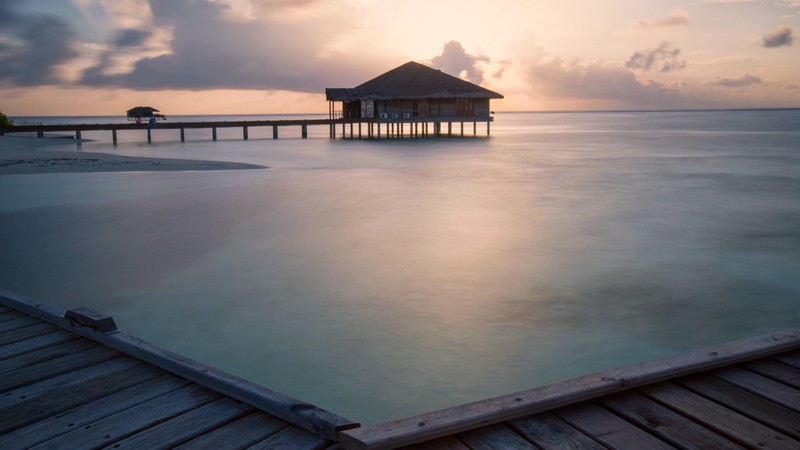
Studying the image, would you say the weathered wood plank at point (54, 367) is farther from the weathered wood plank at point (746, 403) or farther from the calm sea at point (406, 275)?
the weathered wood plank at point (746, 403)

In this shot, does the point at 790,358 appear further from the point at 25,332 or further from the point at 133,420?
the point at 25,332

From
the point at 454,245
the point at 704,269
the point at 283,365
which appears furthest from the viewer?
the point at 454,245

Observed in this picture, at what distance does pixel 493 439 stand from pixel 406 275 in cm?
628

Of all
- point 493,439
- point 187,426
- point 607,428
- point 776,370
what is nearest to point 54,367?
point 187,426

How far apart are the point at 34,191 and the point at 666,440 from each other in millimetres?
17550

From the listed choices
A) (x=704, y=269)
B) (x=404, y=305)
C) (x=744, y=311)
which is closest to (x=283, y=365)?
(x=404, y=305)

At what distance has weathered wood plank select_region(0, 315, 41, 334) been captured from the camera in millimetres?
3991

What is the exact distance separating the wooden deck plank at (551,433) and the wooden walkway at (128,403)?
70cm

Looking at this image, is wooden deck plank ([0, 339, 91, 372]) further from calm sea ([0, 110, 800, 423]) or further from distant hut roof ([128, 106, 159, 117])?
distant hut roof ([128, 106, 159, 117])

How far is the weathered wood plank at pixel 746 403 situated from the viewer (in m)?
2.53

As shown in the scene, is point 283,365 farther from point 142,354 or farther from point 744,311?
point 744,311

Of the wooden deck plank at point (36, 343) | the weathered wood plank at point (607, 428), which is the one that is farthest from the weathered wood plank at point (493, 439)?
the wooden deck plank at point (36, 343)

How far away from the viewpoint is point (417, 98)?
45.4 m

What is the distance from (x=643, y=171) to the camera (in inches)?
952
